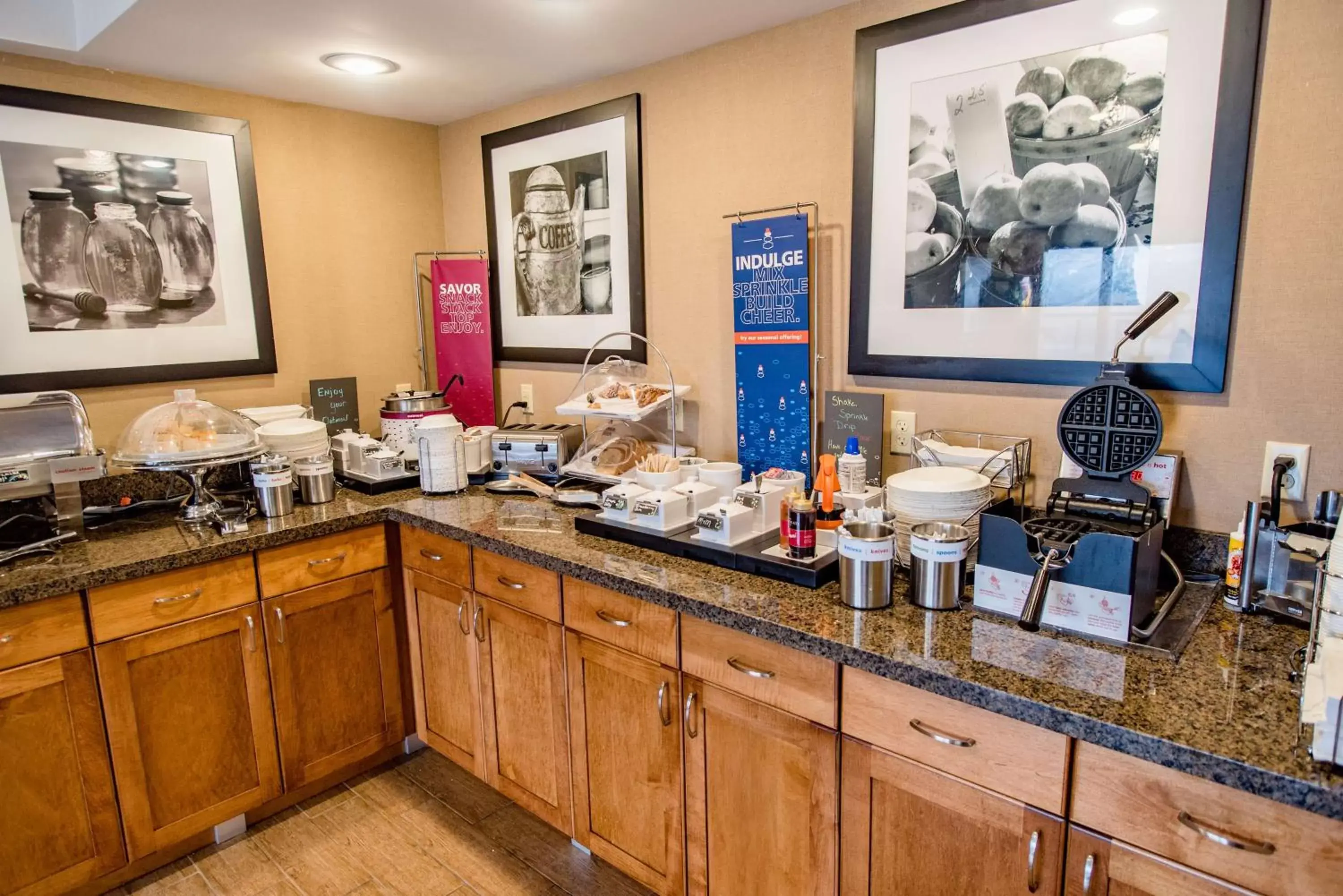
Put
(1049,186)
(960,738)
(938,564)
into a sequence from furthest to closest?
(1049,186), (938,564), (960,738)

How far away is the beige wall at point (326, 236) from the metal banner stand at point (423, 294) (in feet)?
0.09

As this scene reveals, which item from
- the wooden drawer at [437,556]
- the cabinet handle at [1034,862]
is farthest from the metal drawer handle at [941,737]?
the wooden drawer at [437,556]

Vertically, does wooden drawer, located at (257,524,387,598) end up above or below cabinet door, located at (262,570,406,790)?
above

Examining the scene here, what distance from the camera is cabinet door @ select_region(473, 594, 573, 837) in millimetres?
2016

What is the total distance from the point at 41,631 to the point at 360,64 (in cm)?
178

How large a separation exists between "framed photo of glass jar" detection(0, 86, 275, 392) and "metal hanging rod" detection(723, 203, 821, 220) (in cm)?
166

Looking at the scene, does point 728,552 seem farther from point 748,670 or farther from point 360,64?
point 360,64

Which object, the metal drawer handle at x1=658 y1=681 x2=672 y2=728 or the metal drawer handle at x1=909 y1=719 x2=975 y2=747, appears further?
the metal drawer handle at x1=658 y1=681 x2=672 y2=728


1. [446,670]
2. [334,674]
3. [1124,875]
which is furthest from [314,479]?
[1124,875]

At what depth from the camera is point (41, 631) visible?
72.1 inches

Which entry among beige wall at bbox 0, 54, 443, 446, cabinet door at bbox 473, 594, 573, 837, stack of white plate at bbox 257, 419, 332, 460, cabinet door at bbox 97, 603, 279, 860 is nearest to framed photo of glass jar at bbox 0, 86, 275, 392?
beige wall at bbox 0, 54, 443, 446

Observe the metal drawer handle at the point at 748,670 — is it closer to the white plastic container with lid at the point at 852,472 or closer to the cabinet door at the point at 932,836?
the cabinet door at the point at 932,836

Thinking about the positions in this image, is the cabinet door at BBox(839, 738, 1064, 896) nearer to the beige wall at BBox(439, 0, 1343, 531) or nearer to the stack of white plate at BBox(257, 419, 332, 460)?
the beige wall at BBox(439, 0, 1343, 531)

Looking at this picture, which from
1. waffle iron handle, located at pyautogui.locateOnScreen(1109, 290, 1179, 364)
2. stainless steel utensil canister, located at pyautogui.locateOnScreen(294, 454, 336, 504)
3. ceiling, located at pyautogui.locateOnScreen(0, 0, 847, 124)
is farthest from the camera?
stainless steel utensil canister, located at pyautogui.locateOnScreen(294, 454, 336, 504)
